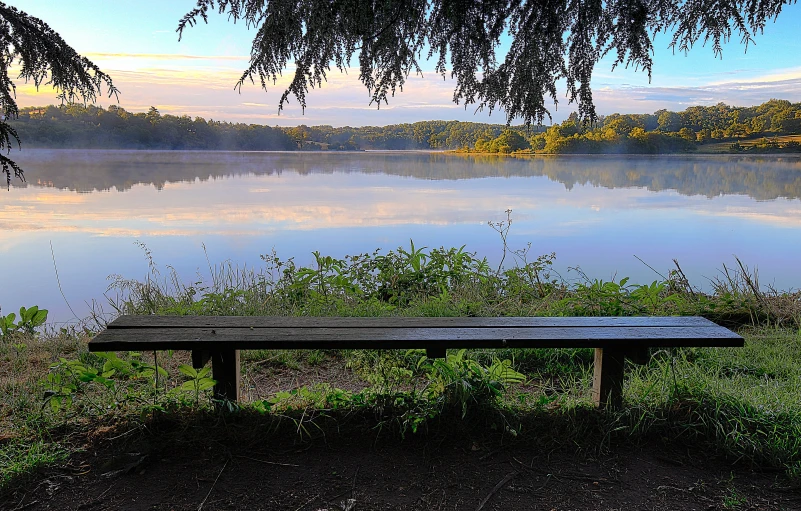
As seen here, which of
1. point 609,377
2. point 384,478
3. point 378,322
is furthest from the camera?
point 378,322

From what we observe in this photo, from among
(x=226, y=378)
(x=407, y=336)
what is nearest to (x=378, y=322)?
(x=407, y=336)

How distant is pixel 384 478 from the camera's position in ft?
7.79

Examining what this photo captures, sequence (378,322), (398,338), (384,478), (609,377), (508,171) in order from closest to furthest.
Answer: (384,478) < (398,338) < (609,377) < (378,322) < (508,171)

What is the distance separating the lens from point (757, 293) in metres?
5.20

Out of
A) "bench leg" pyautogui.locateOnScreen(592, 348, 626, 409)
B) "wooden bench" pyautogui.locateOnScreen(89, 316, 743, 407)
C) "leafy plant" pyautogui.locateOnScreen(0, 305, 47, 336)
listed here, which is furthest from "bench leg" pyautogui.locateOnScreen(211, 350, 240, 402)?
"leafy plant" pyautogui.locateOnScreen(0, 305, 47, 336)

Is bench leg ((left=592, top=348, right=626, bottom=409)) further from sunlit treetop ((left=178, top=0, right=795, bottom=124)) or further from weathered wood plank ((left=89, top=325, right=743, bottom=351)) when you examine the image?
sunlit treetop ((left=178, top=0, right=795, bottom=124))

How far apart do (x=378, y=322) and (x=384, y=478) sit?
2.66 ft

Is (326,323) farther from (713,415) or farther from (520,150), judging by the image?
(520,150)

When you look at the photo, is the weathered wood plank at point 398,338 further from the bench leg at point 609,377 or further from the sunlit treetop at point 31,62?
the sunlit treetop at point 31,62

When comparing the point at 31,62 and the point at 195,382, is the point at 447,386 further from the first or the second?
the point at 31,62

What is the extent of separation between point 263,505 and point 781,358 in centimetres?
363

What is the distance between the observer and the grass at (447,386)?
105 inches

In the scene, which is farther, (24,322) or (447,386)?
(24,322)

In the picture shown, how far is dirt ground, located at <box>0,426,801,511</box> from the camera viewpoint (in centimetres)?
222
